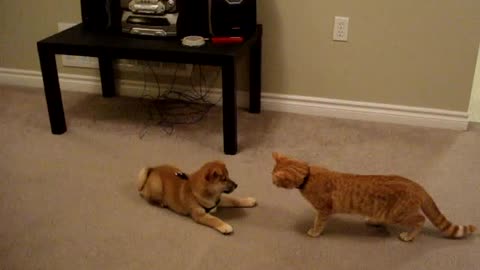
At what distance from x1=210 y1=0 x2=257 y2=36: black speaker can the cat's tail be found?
1.08m

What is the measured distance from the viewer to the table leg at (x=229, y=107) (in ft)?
6.79

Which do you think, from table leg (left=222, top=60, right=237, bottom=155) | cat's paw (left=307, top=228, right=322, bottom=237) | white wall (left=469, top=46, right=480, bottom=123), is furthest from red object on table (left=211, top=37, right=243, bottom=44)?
white wall (left=469, top=46, right=480, bottom=123)

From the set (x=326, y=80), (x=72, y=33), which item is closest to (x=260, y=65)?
(x=326, y=80)

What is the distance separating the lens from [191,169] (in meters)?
2.12

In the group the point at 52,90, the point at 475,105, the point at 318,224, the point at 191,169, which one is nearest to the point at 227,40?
the point at 191,169

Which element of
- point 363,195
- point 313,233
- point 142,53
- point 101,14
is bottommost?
point 313,233

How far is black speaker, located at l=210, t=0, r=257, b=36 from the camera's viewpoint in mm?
2250

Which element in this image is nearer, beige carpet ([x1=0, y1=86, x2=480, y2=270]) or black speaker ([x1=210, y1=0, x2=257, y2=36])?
beige carpet ([x1=0, y1=86, x2=480, y2=270])

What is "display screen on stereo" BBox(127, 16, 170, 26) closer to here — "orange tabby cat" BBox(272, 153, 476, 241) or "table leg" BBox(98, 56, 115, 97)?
"table leg" BBox(98, 56, 115, 97)

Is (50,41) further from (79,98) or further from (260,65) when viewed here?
(260,65)

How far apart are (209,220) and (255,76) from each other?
983 millimetres

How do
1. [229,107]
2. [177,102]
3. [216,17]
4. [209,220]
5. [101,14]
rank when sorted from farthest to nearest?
[177,102]
[101,14]
[216,17]
[229,107]
[209,220]

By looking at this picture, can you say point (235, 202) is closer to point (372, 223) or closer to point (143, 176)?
point (143, 176)

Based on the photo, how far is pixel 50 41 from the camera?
225cm
